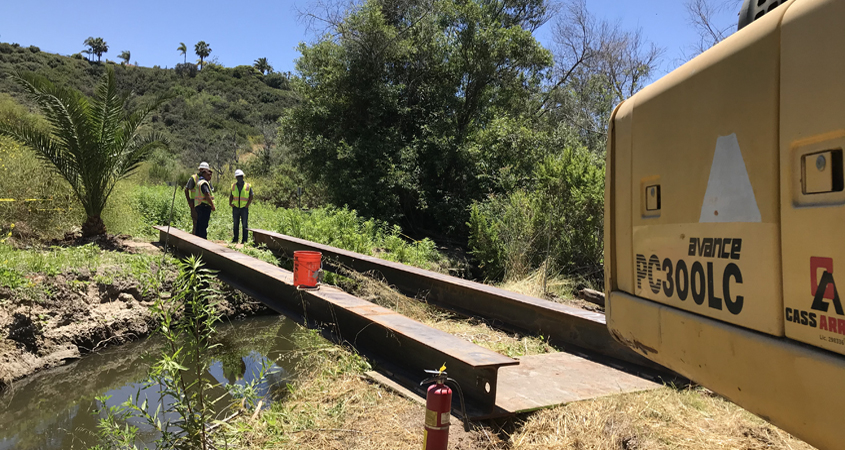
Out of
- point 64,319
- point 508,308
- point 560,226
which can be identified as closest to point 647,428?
point 508,308

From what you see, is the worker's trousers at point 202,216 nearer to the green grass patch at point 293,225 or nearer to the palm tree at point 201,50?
the green grass patch at point 293,225

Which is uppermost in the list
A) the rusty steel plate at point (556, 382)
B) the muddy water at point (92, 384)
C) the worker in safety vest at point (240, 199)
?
the worker in safety vest at point (240, 199)

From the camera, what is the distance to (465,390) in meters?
3.68

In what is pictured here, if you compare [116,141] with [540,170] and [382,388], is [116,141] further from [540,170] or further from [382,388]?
[382,388]

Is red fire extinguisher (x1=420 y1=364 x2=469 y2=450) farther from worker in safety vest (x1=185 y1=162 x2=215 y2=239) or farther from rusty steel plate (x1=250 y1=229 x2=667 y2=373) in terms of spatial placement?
worker in safety vest (x1=185 y1=162 x2=215 y2=239)

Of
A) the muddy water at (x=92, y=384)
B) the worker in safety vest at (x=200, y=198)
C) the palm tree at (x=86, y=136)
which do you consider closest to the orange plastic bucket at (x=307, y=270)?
the muddy water at (x=92, y=384)

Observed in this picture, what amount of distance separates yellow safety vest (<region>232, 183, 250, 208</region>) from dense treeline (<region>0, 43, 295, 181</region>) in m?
25.6

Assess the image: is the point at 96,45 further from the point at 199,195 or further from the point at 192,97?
the point at 199,195

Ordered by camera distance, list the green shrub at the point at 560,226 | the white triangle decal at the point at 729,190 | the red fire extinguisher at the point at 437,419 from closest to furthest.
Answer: the white triangle decal at the point at 729,190
the red fire extinguisher at the point at 437,419
the green shrub at the point at 560,226

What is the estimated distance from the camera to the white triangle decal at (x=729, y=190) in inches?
78.5

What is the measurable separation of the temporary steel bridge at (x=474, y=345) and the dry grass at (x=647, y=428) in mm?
195

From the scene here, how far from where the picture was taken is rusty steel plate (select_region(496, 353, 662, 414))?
12.1ft

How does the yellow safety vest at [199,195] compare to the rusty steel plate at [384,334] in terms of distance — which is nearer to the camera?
the rusty steel plate at [384,334]

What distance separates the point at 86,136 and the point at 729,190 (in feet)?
41.0
